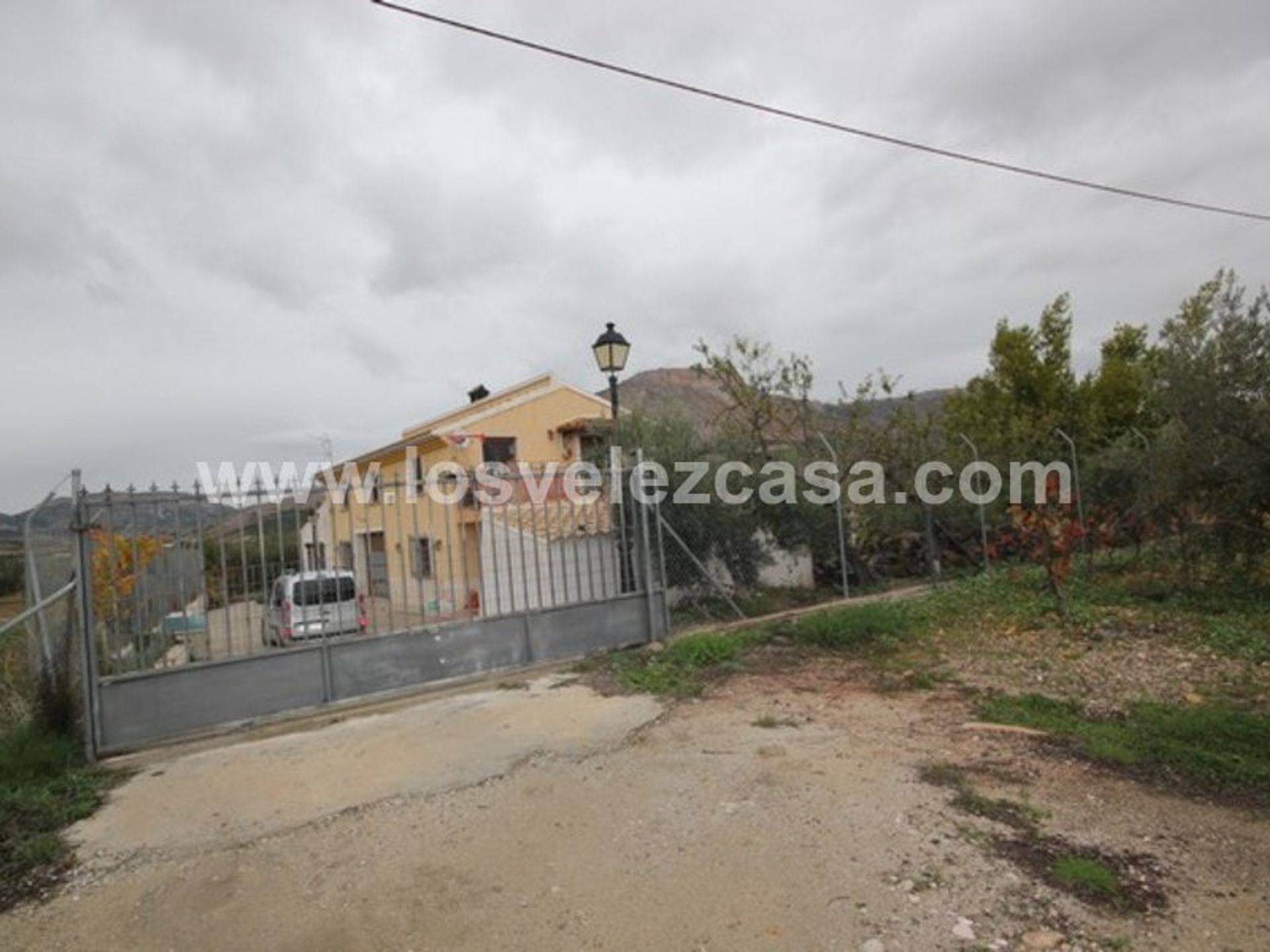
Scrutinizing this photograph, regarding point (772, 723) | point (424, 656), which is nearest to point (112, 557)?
point (424, 656)

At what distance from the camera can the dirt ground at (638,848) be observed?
2.80m

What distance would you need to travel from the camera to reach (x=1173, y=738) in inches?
177

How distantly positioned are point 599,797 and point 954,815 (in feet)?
6.07

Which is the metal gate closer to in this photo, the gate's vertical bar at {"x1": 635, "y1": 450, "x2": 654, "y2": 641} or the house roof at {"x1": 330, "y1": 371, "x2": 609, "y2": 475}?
the gate's vertical bar at {"x1": 635, "y1": 450, "x2": 654, "y2": 641}

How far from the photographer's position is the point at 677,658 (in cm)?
727

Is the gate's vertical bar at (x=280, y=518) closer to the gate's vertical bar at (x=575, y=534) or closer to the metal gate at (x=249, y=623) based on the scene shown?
the metal gate at (x=249, y=623)

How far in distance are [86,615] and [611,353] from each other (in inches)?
238

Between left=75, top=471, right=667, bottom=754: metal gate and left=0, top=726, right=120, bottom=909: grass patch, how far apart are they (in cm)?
33

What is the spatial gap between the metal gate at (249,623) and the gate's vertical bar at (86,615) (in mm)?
11

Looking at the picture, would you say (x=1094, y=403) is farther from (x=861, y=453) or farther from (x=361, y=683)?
(x=361, y=683)

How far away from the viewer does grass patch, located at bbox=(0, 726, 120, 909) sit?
12.0 ft

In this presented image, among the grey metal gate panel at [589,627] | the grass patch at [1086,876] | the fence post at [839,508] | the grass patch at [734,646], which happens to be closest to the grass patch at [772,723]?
the grass patch at [734,646]

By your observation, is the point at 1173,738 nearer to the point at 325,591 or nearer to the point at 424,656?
the point at 424,656

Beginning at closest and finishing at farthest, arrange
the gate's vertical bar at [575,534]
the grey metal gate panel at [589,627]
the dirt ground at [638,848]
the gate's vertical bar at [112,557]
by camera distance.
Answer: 1. the dirt ground at [638,848]
2. the gate's vertical bar at [112,557]
3. the grey metal gate panel at [589,627]
4. the gate's vertical bar at [575,534]
